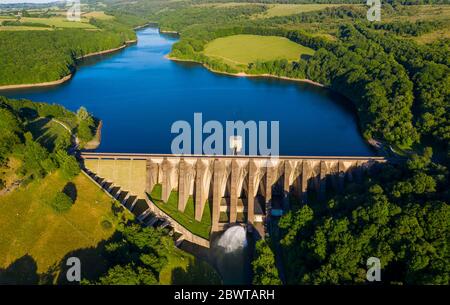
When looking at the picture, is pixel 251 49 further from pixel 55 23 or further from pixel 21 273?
pixel 21 273

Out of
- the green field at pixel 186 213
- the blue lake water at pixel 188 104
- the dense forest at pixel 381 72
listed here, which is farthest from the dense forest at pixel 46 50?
the green field at pixel 186 213

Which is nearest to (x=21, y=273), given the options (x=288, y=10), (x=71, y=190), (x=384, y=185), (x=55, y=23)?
(x=71, y=190)

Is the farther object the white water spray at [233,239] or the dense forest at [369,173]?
the white water spray at [233,239]

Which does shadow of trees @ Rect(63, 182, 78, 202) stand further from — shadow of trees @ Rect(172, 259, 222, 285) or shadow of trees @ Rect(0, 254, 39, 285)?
shadow of trees @ Rect(172, 259, 222, 285)

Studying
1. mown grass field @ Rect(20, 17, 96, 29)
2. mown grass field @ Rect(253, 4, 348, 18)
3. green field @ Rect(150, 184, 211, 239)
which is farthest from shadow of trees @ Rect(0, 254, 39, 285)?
mown grass field @ Rect(253, 4, 348, 18)

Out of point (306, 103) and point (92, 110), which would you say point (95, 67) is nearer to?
point (92, 110)

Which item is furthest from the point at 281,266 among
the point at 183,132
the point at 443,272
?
the point at 183,132

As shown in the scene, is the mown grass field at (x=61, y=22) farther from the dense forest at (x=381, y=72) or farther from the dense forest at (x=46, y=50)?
the dense forest at (x=381, y=72)
